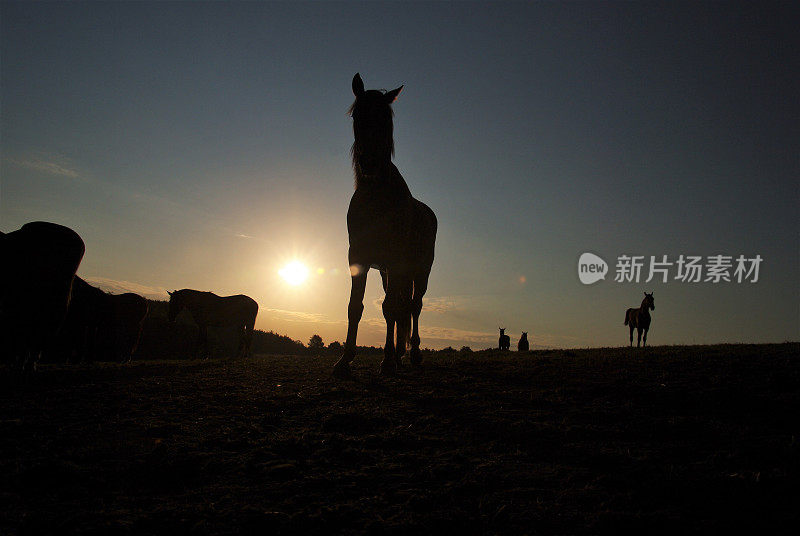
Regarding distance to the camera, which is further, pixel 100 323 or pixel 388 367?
pixel 100 323

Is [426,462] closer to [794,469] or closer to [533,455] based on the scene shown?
[533,455]

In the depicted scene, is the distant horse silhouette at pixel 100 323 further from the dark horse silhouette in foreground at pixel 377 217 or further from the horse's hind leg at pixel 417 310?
the dark horse silhouette in foreground at pixel 377 217

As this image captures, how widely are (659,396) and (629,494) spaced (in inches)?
111

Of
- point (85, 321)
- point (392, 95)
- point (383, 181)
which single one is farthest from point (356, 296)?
point (85, 321)

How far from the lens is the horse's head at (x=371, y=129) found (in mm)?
7070

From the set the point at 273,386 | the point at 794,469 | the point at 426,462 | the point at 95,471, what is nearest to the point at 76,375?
the point at 273,386

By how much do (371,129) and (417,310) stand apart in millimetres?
5312

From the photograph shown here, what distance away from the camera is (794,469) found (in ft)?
8.45

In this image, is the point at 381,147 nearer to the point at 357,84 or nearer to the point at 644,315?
the point at 357,84

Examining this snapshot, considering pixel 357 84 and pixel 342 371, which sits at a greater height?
pixel 357 84

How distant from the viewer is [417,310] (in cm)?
1111

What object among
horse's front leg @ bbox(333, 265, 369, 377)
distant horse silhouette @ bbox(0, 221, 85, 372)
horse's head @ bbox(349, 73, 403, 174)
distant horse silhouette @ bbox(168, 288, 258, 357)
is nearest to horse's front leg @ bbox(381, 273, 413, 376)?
horse's front leg @ bbox(333, 265, 369, 377)

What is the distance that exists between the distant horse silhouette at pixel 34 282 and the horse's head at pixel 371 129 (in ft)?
16.9

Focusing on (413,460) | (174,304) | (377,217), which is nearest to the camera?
(413,460)
